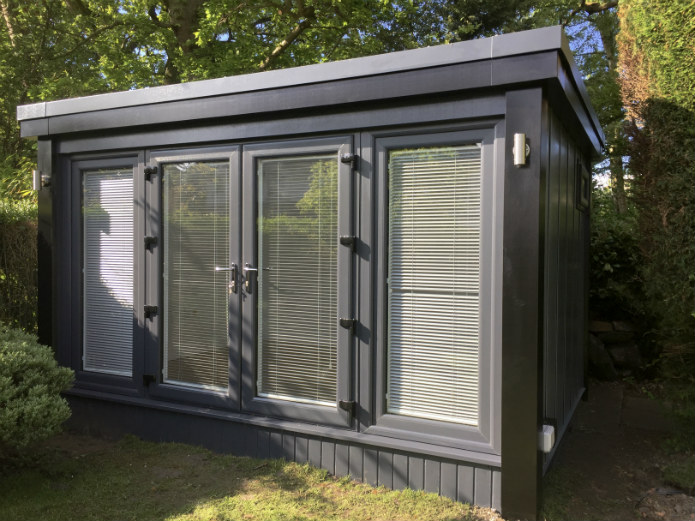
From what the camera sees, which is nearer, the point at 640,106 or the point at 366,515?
the point at 366,515

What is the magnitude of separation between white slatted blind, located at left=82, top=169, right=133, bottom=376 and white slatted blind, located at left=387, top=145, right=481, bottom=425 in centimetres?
221

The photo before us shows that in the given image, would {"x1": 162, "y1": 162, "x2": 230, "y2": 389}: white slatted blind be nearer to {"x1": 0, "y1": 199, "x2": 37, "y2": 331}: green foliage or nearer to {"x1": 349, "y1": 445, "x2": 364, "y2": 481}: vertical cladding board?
Result: {"x1": 349, "y1": 445, "x2": 364, "y2": 481}: vertical cladding board

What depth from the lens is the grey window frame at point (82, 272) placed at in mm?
4203

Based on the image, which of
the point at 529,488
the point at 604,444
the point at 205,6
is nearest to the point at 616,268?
the point at 604,444

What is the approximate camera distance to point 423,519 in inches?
115

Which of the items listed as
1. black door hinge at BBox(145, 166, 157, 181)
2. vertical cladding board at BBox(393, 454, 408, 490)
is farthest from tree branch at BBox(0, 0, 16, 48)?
vertical cladding board at BBox(393, 454, 408, 490)

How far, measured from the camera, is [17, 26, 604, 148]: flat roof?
111 inches

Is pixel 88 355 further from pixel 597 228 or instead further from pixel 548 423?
pixel 597 228

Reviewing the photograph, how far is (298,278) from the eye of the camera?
367cm

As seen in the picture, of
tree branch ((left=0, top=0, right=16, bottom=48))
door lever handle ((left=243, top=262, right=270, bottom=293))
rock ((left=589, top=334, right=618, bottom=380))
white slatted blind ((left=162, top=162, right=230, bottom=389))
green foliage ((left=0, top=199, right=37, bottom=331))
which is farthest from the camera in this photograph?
tree branch ((left=0, top=0, right=16, bottom=48))

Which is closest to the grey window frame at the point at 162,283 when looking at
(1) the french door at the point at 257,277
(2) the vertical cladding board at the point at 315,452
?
(1) the french door at the point at 257,277

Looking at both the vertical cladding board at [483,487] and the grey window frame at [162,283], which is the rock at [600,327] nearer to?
the vertical cladding board at [483,487]

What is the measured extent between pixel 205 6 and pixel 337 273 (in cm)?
871

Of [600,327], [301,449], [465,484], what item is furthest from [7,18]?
[465,484]
